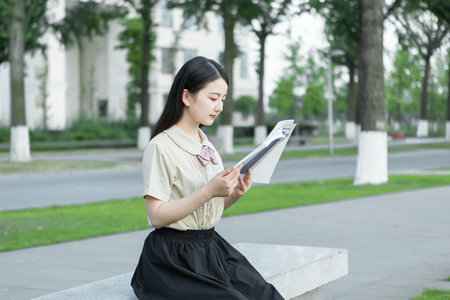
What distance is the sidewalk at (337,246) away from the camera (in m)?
6.64

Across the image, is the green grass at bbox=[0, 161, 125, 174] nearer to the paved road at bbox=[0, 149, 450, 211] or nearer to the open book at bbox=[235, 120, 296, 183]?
the paved road at bbox=[0, 149, 450, 211]

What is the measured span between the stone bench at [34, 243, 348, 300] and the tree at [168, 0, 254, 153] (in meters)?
26.3

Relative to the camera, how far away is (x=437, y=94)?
7688cm

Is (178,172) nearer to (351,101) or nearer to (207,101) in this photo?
(207,101)

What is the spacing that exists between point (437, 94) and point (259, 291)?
76246mm

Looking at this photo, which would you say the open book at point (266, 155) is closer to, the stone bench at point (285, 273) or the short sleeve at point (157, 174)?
the short sleeve at point (157, 174)

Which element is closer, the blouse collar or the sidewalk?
the blouse collar

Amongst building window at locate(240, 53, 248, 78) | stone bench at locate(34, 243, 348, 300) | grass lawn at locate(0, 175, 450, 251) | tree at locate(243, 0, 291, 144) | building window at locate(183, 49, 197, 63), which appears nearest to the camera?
stone bench at locate(34, 243, 348, 300)

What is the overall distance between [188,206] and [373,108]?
48.5ft

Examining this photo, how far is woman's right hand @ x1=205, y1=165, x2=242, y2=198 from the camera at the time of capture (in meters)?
3.27

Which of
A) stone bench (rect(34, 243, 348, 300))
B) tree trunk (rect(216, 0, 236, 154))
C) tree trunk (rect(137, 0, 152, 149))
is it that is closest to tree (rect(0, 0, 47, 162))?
tree trunk (rect(216, 0, 236, 154))

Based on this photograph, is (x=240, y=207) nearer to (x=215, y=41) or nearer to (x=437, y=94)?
(x=215, y=41)

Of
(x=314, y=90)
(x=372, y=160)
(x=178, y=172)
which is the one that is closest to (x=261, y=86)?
(x=372, y=160)

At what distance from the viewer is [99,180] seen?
68.3 ft
